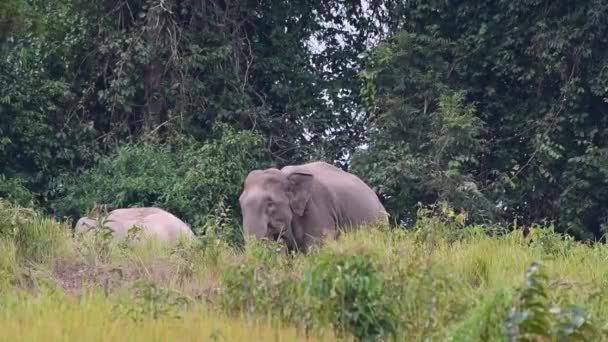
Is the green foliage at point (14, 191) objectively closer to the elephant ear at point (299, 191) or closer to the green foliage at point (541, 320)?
the elephant ear at point (299, 191)

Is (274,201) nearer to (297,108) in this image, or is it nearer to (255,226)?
(255,226)

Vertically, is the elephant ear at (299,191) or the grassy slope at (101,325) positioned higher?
the elephant ear at (299,191)

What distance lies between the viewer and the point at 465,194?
1580 cm

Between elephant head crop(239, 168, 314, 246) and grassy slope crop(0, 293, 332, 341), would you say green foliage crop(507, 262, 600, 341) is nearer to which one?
grassy slope crop(0, 293, 332, 341)

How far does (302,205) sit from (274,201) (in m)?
0.34

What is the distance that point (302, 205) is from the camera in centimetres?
1200

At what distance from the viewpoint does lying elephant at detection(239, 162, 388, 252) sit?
1173 centimetres

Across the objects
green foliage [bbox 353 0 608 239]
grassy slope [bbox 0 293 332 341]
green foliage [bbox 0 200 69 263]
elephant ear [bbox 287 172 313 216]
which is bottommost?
grassy slope [bbox 0 293 332 341]

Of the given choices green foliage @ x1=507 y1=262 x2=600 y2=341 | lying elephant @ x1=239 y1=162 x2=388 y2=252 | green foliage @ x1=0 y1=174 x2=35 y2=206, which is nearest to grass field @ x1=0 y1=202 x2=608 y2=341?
green foliage @ x1=507 y1=262 x2=600 y2=341

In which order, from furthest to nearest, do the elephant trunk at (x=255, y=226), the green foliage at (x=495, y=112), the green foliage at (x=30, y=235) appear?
the green foliage at (x=495, y=112), the elephant trunk at (x=255, y=226), the green foliage at (x=30, y=235)

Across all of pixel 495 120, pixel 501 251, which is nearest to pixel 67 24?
pixel 495 120

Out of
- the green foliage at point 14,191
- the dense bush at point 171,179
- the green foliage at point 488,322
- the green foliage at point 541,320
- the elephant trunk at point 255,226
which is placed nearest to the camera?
the green foliage at point 541,320

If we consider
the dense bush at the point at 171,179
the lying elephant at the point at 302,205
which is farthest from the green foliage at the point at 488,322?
the dense bush at the point at 171,179

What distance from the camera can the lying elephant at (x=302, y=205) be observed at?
11.7m
